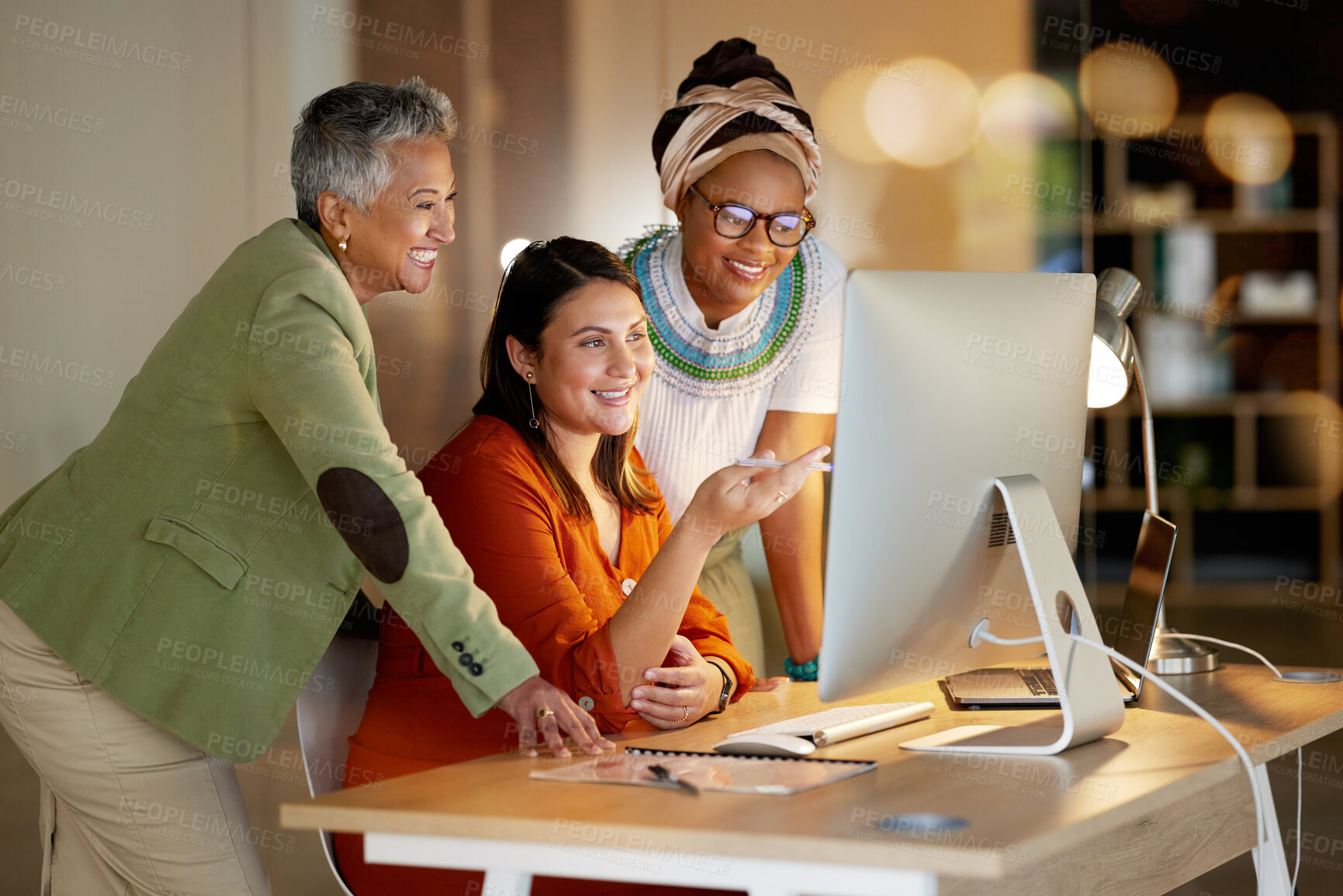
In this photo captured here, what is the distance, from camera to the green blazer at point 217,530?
147 centimetres

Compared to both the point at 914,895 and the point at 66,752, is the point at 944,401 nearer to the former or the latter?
the point at 914,895

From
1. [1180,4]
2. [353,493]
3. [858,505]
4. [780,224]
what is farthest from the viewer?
[1180,4]

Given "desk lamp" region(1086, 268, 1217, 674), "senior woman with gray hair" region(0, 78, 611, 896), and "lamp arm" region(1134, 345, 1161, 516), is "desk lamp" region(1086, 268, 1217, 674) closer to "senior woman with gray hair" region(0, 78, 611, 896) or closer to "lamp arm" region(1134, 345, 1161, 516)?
"lamp arm" region(1134, 345, 1161, 516)

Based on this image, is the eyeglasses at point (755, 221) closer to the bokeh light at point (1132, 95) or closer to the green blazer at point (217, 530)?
the green blazer at point (217, 530)

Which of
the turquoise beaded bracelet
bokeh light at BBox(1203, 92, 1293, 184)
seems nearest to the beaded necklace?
the turquoise beaded bracelet

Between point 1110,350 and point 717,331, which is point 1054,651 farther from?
point 717,331

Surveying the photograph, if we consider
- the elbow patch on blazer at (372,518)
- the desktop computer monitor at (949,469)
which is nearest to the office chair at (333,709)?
the elbow patch on blazer at (372,518)

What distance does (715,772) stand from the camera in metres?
1.27

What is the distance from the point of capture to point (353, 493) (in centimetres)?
141

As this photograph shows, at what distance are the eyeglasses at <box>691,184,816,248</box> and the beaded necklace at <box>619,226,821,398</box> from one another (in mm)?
197

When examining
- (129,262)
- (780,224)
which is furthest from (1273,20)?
(129,262)

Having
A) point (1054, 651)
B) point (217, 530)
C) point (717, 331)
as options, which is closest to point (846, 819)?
point (1054, 651)

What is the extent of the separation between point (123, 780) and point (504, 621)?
1.69ft

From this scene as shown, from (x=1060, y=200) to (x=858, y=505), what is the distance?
→ 252 cm
